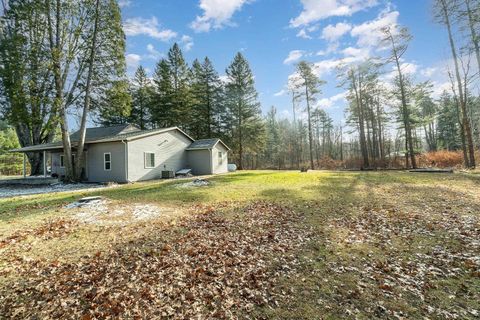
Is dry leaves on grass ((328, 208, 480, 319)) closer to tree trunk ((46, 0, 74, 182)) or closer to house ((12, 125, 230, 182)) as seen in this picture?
house ((12, 125, 230, 182))

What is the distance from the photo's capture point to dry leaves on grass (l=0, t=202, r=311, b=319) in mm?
3441

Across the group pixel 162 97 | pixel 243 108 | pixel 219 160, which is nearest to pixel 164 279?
pixel 219 160

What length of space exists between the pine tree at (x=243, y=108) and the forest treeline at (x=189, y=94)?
133 mm

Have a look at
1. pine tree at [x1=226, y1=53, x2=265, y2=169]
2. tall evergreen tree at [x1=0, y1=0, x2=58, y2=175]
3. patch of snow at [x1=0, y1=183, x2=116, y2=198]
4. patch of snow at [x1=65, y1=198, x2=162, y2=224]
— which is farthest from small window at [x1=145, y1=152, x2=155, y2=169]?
pine tree at [x1=226, y1=53, x2=265, y2=169]

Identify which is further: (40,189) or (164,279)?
(40,189)

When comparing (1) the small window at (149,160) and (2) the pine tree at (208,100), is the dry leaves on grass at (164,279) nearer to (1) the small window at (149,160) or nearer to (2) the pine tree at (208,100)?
(1) the small window at (149,160)

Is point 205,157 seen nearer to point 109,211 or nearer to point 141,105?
point 109,211

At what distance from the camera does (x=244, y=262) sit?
15.7 feet

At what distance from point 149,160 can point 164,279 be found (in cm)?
1730

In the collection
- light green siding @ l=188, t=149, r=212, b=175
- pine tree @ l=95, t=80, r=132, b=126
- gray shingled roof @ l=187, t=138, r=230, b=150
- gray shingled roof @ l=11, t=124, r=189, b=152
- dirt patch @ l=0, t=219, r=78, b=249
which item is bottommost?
dirt patch @ l=0, t=219, r=78, b=249

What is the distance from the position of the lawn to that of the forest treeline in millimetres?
11932

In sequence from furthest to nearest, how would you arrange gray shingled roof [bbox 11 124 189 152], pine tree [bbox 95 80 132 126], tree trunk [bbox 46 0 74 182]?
gray shingled roof [bbox 11 124 189 152] → pine tree [bbox 95 80 132 126] → tree trunk [bbox 46 0 74 182]

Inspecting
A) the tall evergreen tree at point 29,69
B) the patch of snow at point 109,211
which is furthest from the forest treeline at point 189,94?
the patch of snow at point 109,211

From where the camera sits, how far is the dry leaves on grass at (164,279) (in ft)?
11.3
